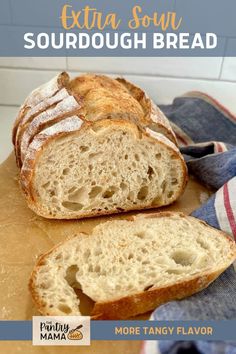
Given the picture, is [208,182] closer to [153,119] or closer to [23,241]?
[153,119]

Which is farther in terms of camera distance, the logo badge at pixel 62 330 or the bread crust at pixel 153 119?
the bread crust at pixel 153 119

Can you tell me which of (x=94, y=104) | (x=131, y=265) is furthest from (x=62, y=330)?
(x=94, y=104)

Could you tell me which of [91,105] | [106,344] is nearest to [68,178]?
[91,105]

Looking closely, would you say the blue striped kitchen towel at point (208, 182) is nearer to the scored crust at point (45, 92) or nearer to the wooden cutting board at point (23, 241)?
the wooden cutting board at point (23, 241)

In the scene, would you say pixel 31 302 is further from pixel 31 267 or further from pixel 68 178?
pixel 68 178

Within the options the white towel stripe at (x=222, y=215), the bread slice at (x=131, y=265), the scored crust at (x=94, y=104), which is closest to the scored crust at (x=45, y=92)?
the scored crust at (x=94, y=104)

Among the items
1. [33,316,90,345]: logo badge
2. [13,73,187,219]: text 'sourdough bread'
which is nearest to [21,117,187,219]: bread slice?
[13,73,187,219]: text 'sourdough bread'
